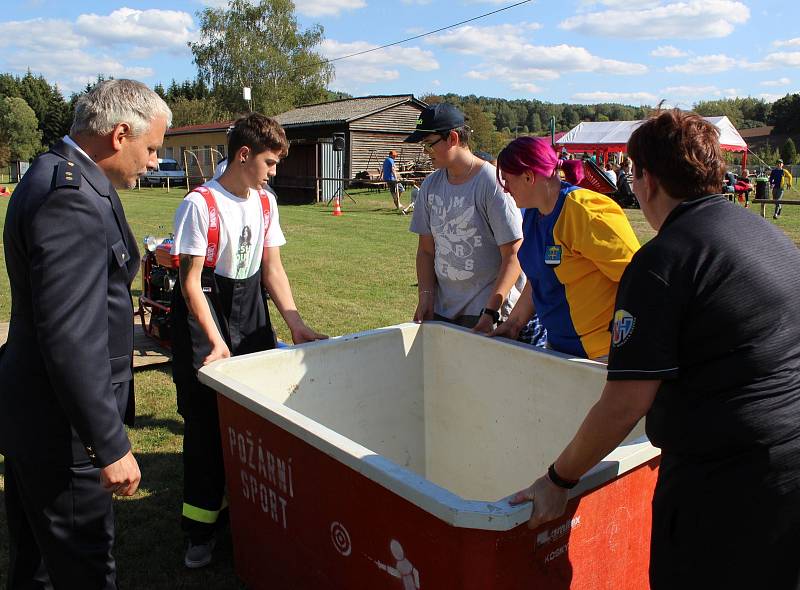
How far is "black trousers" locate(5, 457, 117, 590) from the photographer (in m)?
1.92

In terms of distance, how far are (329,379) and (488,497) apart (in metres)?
0.95

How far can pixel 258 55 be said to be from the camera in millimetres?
48188

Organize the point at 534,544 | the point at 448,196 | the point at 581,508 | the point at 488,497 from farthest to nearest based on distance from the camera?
the point at 448,196, the point at 488,497, the point at 581,508, the point at 534,544

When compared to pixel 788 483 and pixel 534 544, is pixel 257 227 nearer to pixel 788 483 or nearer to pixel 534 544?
pixel 534 544

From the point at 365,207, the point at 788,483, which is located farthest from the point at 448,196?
the point at 365,207

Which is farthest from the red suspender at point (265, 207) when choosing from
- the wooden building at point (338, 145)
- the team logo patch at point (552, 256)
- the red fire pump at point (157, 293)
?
the wooden building at point (338, 145)

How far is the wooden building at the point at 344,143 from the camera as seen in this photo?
1026 inches

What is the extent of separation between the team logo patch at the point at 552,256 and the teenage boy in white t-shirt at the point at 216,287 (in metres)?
1.21

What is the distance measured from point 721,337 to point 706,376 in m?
0.09

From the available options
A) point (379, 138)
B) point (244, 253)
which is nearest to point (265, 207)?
point (244, 253)

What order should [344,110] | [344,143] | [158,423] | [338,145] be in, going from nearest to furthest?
1. [158,423]
2. [338,145]
3. [344,143]
4. [344,110]

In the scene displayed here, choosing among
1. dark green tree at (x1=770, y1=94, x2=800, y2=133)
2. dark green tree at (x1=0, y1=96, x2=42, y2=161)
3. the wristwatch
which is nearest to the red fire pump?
the wristwatch

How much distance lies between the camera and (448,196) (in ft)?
11.3

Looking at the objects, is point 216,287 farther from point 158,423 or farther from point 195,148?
point 195,148
